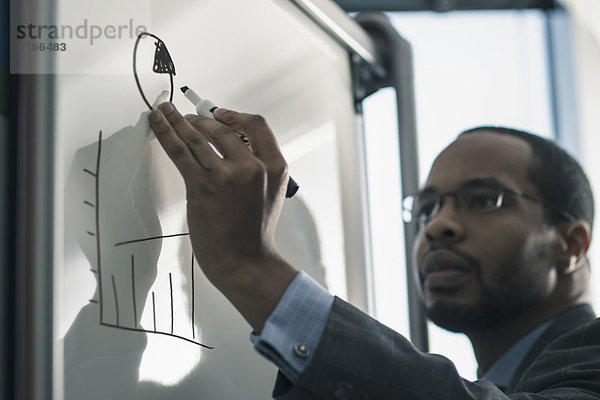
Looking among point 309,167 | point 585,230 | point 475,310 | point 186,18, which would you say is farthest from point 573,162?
point 186,18

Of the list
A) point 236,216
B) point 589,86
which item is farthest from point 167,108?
point 589,86

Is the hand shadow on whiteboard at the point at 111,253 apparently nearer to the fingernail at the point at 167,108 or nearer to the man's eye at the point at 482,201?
the fingernail at the point at 167,108

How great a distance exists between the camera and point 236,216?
1.78ft

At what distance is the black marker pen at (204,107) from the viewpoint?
629mm

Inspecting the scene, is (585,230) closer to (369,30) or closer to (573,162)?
(573,162)

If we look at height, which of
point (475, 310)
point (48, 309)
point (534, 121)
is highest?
point (534, 121)

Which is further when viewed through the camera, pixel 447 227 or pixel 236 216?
pixel 447 227

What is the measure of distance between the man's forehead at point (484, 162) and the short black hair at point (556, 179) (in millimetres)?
17

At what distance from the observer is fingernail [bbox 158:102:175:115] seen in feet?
2.01

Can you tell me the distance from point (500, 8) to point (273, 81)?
1.19m

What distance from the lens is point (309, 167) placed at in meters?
0.88

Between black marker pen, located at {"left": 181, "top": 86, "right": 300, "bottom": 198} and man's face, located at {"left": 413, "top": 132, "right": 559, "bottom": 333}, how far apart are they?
493 millimetres

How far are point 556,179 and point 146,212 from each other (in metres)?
0.78

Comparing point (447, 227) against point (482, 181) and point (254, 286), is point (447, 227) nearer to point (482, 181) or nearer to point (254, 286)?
point (482, 181)
